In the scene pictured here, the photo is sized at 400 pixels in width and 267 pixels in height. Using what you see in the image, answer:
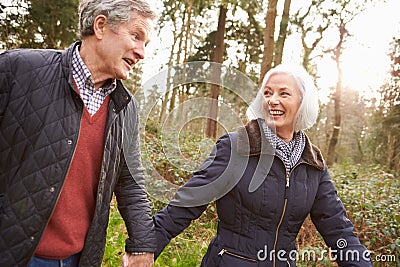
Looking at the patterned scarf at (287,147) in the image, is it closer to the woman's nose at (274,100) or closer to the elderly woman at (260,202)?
the elderly woman at (260,202)

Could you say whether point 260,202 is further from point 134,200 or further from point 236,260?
point 134,200

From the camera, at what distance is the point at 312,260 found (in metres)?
4.22

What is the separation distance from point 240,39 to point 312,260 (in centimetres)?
1061

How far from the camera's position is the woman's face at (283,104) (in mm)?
2305

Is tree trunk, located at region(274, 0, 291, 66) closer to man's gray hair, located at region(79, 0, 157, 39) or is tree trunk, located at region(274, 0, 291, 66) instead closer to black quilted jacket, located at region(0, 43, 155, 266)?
man's gray hair, located at region(79, 0, 157, 39)

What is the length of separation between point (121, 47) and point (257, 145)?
93 cm

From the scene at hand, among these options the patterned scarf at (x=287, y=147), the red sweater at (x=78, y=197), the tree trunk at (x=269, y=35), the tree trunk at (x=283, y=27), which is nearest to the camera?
the red sweater at (x=78, y=197)

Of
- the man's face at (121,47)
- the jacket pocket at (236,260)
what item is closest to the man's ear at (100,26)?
the man's face at (121,47)

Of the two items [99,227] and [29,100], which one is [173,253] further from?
[29,100]

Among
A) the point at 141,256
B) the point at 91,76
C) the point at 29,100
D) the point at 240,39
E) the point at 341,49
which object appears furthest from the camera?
the point at 341,49

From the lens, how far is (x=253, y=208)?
204 cm

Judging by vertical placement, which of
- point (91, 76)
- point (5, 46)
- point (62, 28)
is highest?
point (62, 28)

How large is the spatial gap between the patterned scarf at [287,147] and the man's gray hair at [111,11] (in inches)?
38.4

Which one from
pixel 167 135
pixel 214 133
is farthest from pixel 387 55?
pixel 167 135
